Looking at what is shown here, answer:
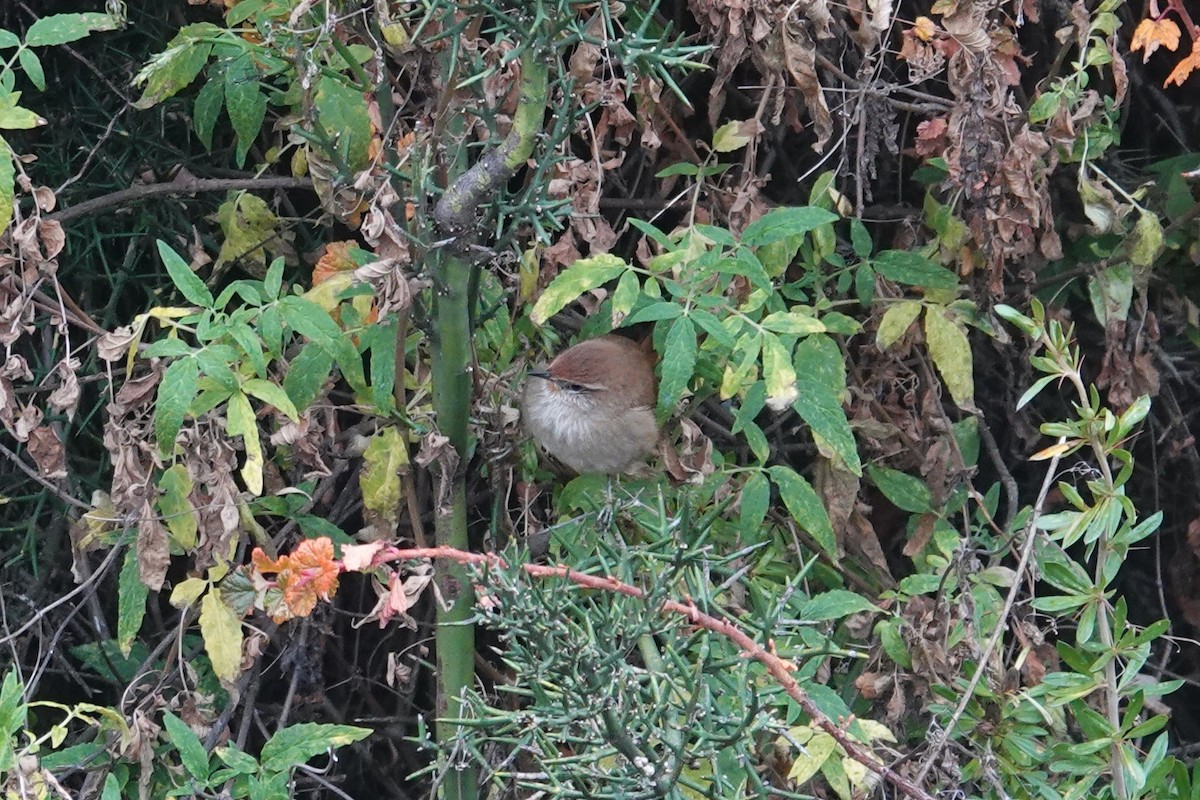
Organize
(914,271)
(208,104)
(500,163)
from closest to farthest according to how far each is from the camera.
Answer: (500,163)
(208,104)
(914,271)

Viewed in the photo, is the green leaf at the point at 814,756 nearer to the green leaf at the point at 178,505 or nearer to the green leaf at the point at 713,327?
the green leaf at the point at 713,327

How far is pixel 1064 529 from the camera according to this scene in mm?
1816

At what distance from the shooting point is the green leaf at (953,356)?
2699mm

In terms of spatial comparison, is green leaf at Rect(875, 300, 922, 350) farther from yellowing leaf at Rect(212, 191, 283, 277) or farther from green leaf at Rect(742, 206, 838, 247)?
yellowing leaf at Rect(212, 191, 283, 277)

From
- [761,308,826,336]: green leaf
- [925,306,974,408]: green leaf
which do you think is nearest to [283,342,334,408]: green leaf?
[761,308,826,336]: green leaf

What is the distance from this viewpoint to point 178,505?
2.23 metres

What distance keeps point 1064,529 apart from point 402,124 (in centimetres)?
137

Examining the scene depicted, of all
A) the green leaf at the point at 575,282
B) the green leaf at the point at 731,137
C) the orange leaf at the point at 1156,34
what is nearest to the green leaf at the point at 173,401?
the green leaf at the point at 575,282

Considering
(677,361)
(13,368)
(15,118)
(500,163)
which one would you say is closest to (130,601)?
(13,368)

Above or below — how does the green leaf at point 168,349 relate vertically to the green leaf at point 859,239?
above

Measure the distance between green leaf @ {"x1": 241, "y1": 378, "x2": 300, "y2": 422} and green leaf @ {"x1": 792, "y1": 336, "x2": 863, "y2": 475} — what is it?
2.94 feet

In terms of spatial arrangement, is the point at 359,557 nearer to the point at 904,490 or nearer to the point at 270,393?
the point at 270,393

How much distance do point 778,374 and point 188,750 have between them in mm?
1154

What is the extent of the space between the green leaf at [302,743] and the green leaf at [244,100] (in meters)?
1.14
